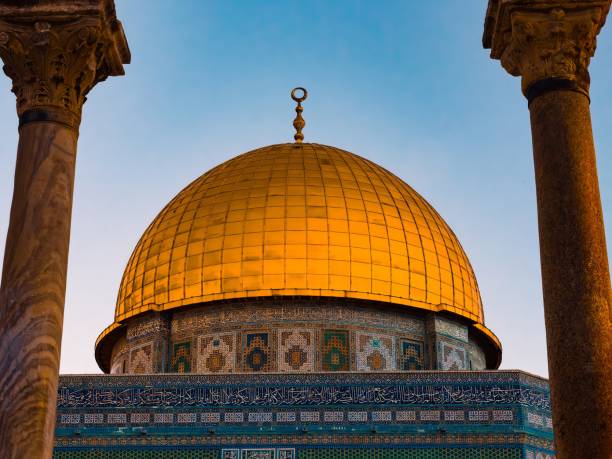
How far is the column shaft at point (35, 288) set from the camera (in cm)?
664

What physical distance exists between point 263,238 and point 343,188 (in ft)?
4.78

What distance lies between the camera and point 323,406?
531 inches

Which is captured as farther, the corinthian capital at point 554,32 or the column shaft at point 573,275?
the corinthian capital at point 554,32

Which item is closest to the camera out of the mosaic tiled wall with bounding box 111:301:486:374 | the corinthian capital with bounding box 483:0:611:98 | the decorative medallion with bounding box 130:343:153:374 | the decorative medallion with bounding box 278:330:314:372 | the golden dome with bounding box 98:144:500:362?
the corinthian capital with bounding box 483:0:611:98

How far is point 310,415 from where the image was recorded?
13.4 m

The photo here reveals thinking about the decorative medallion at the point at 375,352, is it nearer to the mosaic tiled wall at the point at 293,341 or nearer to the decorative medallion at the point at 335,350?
the mosaic tiled wall at the point at 293,341

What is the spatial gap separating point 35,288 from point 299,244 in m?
8.85

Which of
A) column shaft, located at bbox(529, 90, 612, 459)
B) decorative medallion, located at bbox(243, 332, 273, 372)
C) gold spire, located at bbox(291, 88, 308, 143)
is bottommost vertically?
column shaft, located at bbox(529, 90, 612, 459)

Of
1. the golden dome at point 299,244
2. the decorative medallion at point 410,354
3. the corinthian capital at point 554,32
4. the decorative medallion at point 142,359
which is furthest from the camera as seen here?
the decorative medallion at point 142,359

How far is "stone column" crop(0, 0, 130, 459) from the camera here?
6.71m

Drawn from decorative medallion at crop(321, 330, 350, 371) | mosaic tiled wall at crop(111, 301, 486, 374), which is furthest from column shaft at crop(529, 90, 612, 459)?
decorative medallion at crop(321, 330, 350, 371)

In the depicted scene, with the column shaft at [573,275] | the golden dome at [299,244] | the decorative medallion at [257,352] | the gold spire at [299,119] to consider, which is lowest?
the column shaft at [573,275]

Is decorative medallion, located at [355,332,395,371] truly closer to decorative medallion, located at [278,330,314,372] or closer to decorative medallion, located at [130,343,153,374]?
decorative medallion, located at [278,330,314,372]

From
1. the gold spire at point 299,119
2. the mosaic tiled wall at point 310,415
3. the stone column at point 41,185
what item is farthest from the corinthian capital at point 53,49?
the gold spire at point 299,119
